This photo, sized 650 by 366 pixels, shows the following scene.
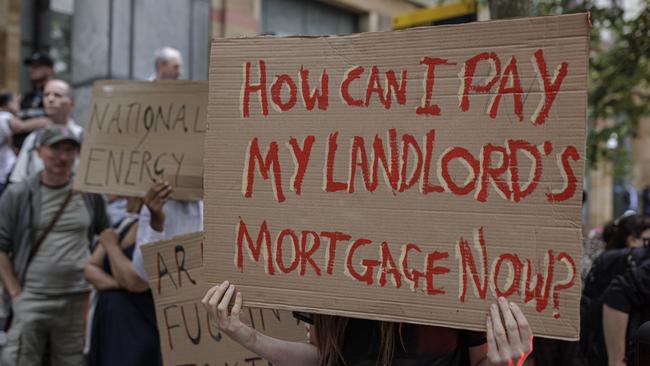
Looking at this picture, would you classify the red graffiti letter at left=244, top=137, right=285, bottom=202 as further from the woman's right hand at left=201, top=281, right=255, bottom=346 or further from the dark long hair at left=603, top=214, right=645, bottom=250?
the dark long hair at left=603, top=214, right=645, bottom=250

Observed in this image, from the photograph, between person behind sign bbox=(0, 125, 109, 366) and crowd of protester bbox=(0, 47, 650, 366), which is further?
person behind sign bbox=(0, 125, 109, 366)

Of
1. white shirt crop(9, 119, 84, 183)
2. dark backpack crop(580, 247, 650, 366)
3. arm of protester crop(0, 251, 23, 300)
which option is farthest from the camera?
white shirt crop(9, 119, 84, 183)

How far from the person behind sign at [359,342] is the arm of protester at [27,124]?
4.67 metres

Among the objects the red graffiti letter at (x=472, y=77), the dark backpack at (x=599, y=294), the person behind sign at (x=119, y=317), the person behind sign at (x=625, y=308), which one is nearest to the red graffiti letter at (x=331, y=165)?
the red graffiti letter at (x=472, y=77)

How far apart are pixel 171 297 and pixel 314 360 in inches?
43.4

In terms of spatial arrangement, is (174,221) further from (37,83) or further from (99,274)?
(37,83)

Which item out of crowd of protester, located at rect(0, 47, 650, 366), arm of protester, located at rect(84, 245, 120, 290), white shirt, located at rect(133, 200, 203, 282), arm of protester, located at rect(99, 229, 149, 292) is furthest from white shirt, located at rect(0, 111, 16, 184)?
white shirt, located at rect(133, 200, 203, 282)

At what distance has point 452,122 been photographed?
6.48ft

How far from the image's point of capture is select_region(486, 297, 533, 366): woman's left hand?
6.05 feet

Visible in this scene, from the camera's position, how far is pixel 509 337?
6.09 feet

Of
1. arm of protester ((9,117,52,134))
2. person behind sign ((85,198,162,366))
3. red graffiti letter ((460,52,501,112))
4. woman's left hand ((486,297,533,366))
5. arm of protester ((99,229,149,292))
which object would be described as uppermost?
arm of protester ((9,117,52,134))

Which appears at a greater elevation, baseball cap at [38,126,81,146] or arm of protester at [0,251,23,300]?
baseball cap at [38,126,81,146]

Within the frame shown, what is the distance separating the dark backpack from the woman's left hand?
7.14ft

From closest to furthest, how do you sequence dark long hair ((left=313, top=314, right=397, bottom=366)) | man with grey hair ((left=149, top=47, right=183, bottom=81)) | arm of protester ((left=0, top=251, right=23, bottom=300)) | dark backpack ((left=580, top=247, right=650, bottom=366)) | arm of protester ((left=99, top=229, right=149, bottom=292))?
dark long hair ((left=313, top=314, right=397, bottom=366)) < arm of protester ((left=99, top=229, right=149, bottom=292)) < dark backpack ((left=580, top=247, right=650, bottom=366)) < arm of protester ((left=0, top=251, right=23, bottom=300)) < man with grey hair ((left=149, top=47, right=183, bottom=81))
